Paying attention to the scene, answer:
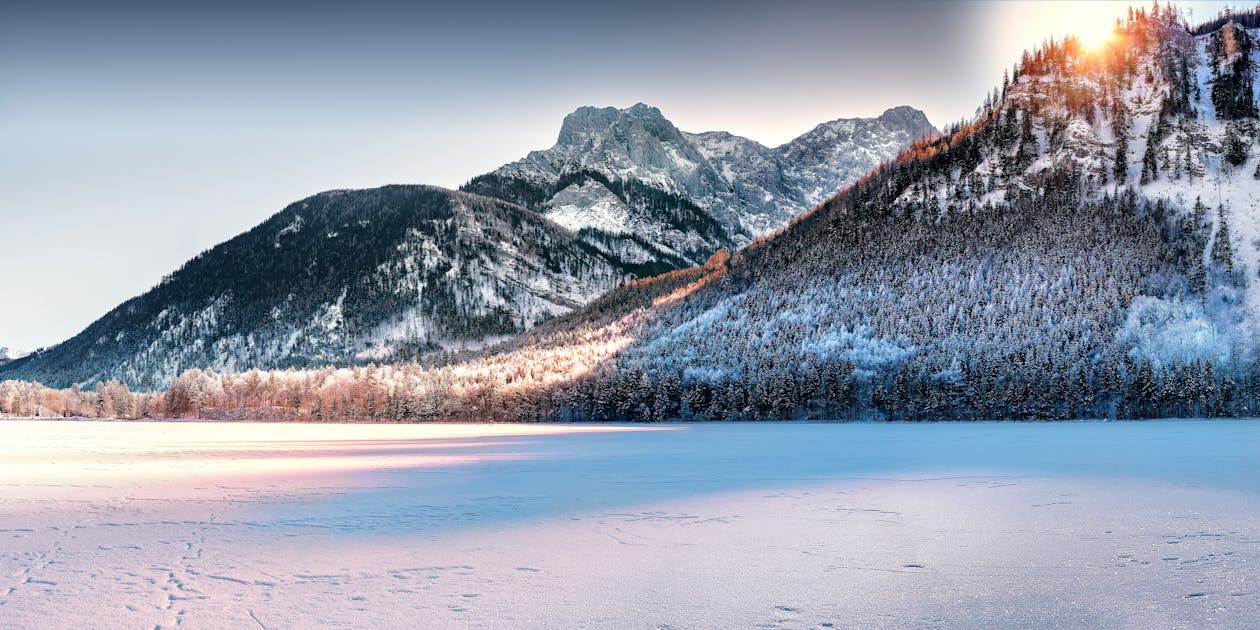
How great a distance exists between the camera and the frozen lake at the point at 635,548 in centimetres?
1225

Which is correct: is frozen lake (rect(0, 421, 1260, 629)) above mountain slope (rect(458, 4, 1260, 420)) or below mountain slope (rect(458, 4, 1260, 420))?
→ below

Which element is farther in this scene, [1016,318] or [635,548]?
[1016,318]

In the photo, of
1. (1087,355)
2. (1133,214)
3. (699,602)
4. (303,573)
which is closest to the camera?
(699,602)

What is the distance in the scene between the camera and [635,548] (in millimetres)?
17359

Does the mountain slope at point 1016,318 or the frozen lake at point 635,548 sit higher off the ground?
the mountain slope at point 1016,318

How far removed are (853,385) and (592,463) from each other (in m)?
108

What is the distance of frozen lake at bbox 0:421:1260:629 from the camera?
12250mm

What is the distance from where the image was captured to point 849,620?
11.7 m

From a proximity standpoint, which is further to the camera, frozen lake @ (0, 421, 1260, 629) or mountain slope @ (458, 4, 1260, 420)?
mountain slope @ (458, 4, 1260, 420)

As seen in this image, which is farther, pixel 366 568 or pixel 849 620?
pixel 366 568

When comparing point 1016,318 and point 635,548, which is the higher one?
point 1016,318

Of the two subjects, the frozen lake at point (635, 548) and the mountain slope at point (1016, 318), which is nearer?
the frozen lake at point (635, 548)

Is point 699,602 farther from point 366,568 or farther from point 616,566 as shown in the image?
point 366,568

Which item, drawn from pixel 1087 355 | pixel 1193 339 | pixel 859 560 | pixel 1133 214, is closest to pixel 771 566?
pixel 859 560
